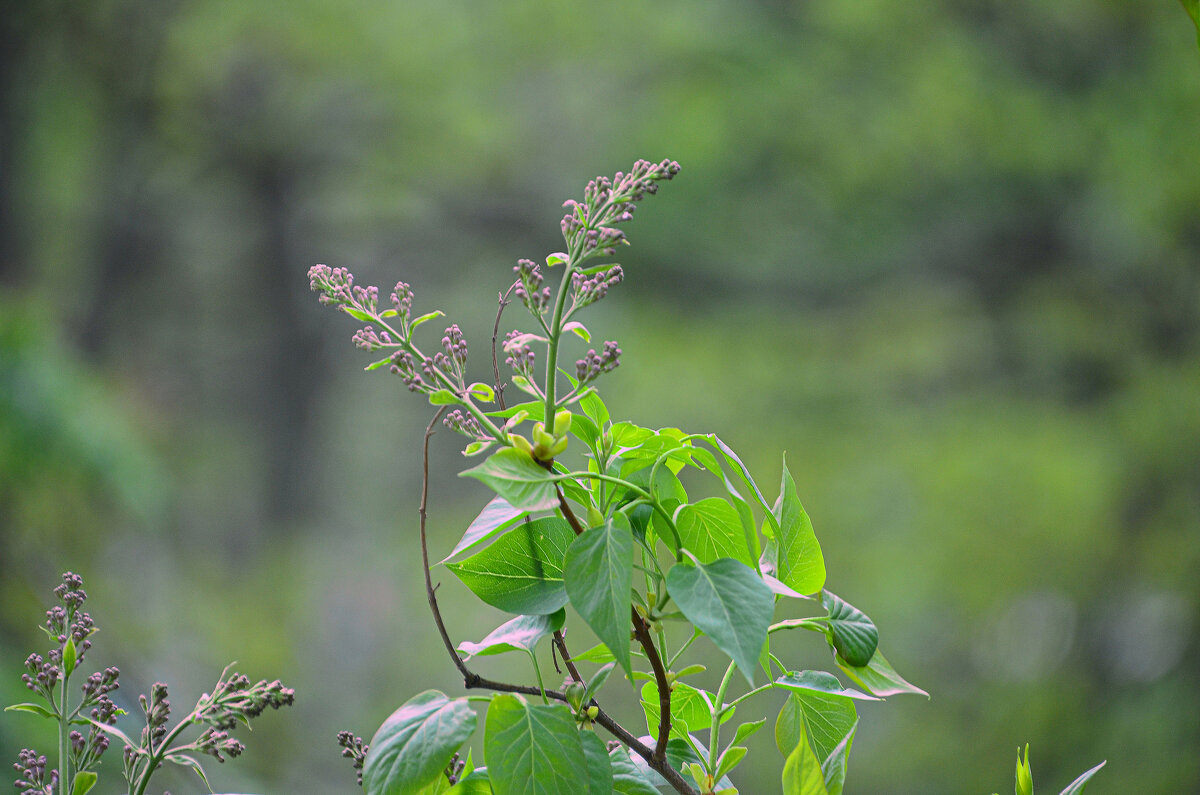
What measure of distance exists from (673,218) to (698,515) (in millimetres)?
1381

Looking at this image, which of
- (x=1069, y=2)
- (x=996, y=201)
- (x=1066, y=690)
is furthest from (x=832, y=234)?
(x=1066, y=690)

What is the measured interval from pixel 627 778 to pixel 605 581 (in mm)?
64

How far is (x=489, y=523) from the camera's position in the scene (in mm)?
178

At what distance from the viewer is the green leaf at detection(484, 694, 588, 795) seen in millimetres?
151

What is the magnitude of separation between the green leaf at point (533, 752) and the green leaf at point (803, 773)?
0.06m

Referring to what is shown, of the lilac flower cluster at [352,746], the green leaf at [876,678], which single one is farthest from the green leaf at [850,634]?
the lilac flower cluster at [352,746]

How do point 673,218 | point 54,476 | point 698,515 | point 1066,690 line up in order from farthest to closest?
point 673,218 → point 1066,690 → point 54,476 → point 698,515

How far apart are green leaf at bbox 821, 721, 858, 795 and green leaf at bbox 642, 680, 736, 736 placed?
0.10 feet

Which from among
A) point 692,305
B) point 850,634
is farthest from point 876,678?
point 692,305

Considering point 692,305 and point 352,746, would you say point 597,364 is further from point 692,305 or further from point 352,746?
point 692,305

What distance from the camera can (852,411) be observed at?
57.8 inches

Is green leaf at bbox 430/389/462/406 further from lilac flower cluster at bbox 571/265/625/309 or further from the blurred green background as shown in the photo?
the blurred green background

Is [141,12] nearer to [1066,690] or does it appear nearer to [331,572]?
[331,572]

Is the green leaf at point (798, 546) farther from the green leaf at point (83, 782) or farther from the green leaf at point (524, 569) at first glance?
the green leaf at point (83, 782)
